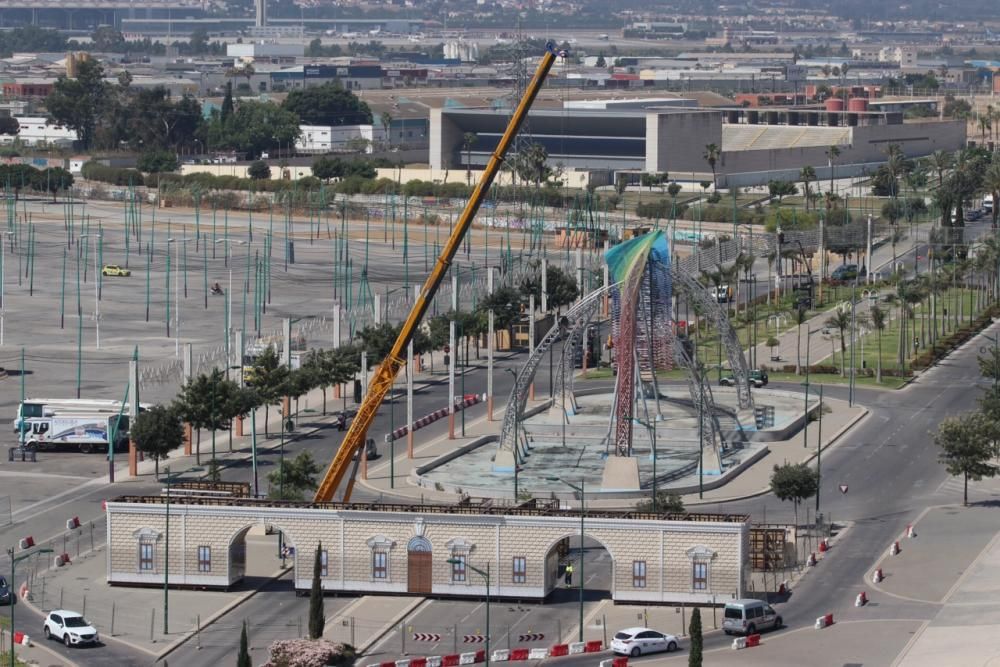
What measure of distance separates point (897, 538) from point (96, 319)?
258ft

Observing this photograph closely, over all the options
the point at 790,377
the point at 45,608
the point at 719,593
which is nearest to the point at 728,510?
the point at 719,593

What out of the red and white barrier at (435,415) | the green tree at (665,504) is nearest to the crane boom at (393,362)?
the green tree at (665,504)

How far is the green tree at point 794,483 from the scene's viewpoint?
9662 cm

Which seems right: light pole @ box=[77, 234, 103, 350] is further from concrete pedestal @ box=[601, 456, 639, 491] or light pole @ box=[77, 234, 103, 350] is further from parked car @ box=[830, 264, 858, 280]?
parked car @ box=[830, 264, 858, 280]

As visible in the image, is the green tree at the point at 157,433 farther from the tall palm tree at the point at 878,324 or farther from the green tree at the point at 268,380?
the tall palm tree at the point at 878,324

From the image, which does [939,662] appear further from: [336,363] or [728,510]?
[336,363]

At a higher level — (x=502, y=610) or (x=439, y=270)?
(x=439, y=270)

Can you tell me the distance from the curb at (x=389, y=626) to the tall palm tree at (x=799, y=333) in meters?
59.7

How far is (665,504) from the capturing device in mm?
91688

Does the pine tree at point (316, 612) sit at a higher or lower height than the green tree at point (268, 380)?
lower

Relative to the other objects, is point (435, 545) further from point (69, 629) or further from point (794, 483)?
point (794, 483)

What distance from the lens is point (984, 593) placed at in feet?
277

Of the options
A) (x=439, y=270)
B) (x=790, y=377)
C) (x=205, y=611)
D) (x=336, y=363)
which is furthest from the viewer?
(x=790, y=377)

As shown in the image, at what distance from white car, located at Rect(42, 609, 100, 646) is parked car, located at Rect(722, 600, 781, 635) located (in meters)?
21.7
